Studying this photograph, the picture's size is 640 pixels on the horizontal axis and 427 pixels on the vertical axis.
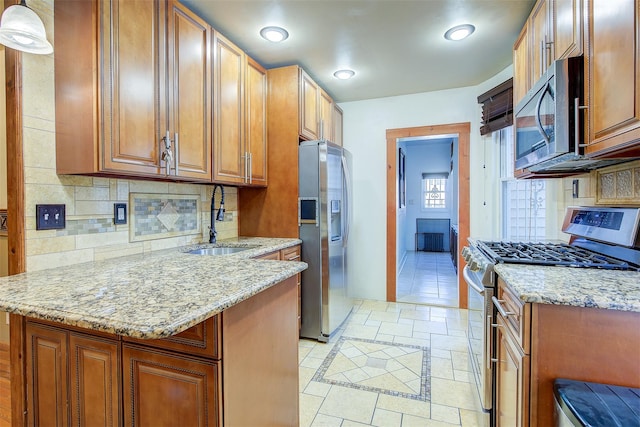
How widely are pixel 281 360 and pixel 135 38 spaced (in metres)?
1.77

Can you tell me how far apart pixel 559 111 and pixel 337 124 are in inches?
103

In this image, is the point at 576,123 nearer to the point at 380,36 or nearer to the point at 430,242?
the point at 380,36

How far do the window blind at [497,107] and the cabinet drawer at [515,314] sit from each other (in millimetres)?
2083

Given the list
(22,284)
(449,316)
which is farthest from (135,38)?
(449,316)

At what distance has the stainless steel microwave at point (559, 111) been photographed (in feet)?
4.40

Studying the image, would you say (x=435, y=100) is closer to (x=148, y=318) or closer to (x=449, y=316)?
(x=449, y=316)

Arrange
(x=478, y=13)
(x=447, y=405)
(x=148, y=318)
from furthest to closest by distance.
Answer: (x=478, y=13) → (x=447, y=405) → (x=148, y=318)

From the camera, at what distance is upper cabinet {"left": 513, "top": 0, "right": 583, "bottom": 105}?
1415 millimetres

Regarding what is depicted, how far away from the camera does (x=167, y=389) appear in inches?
39.6

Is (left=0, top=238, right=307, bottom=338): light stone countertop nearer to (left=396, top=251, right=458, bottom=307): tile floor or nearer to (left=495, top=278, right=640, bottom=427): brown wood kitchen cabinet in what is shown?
(left=495, top=278, right=640, bottom=427): brown wood kitchen cabinet

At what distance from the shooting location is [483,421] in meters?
1.60

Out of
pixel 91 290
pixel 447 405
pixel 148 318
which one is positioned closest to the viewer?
pixel 148 318

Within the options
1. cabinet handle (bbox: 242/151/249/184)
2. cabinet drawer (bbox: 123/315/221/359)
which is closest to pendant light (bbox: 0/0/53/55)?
cabinet drawer (bbox: 123/315/221/359)

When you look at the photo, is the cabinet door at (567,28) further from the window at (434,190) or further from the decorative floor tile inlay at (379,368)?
the window at (434,190)
